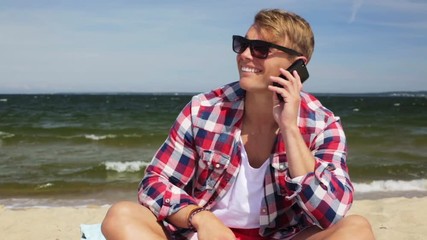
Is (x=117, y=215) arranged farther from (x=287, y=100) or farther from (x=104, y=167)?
(x=104, y=167)

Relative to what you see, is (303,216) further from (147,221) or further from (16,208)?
(16,208)

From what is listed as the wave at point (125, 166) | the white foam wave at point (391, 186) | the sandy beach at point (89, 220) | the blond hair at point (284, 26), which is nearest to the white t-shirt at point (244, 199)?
the blond hair at point (284, 26)

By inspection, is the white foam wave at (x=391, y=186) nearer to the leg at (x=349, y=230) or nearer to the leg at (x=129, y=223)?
the leg at (x=349, y=230)

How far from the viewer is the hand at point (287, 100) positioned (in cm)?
248

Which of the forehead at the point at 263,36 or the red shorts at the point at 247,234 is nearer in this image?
the forehead at the point at 263,36

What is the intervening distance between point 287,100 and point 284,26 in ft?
1.22

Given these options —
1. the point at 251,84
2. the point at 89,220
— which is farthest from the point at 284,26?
the point at 89,220

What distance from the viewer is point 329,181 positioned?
2.43m

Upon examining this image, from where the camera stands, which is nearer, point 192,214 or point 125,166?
point 192,214

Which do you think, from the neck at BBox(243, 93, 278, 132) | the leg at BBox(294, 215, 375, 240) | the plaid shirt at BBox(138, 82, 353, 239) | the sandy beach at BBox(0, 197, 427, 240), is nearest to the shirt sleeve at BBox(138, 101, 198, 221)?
the plaid shirt at BBox(138, 82, 353, 239)

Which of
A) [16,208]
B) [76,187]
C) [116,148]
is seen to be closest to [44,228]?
[16,208]

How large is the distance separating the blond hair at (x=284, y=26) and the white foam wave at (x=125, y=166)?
8.01 m

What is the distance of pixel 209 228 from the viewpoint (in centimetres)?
245

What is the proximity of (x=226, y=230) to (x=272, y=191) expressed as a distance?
1.08 ft
